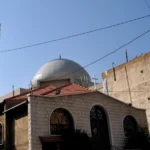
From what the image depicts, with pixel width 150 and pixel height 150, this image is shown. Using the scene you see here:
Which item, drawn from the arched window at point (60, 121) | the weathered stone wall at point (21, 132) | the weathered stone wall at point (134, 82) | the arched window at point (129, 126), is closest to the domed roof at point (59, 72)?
the weathered stone wall at point (134, 82)

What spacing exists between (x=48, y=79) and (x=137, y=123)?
17.1 metres

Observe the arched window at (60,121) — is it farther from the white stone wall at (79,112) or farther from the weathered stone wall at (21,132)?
the weathered stone wall at (21,132)

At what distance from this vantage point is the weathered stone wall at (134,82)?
32219mm

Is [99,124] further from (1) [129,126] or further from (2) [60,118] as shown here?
(2) [60,118]

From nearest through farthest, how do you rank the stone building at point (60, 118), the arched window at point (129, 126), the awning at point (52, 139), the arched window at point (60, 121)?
the awning at point (52, 139) < the stone building at point (60, 118) < the arched window at point (60, 121) < the arched window at point (129, 126)

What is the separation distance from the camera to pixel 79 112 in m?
23.4

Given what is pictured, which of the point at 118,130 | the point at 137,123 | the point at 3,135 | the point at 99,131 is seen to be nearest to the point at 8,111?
the point at 3,135

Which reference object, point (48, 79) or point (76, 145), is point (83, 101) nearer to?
point (76, 145)

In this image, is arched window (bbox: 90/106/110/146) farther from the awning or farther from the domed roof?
the domed roof

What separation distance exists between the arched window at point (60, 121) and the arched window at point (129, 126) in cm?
572

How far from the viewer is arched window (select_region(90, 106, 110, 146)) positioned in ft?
79.6

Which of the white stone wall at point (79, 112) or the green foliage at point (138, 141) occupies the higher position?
the white stone wall at point (79, 112)

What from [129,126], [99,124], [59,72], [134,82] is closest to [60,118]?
[99,124]

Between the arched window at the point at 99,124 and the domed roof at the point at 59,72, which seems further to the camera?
the domed roof at the point at 59,72
